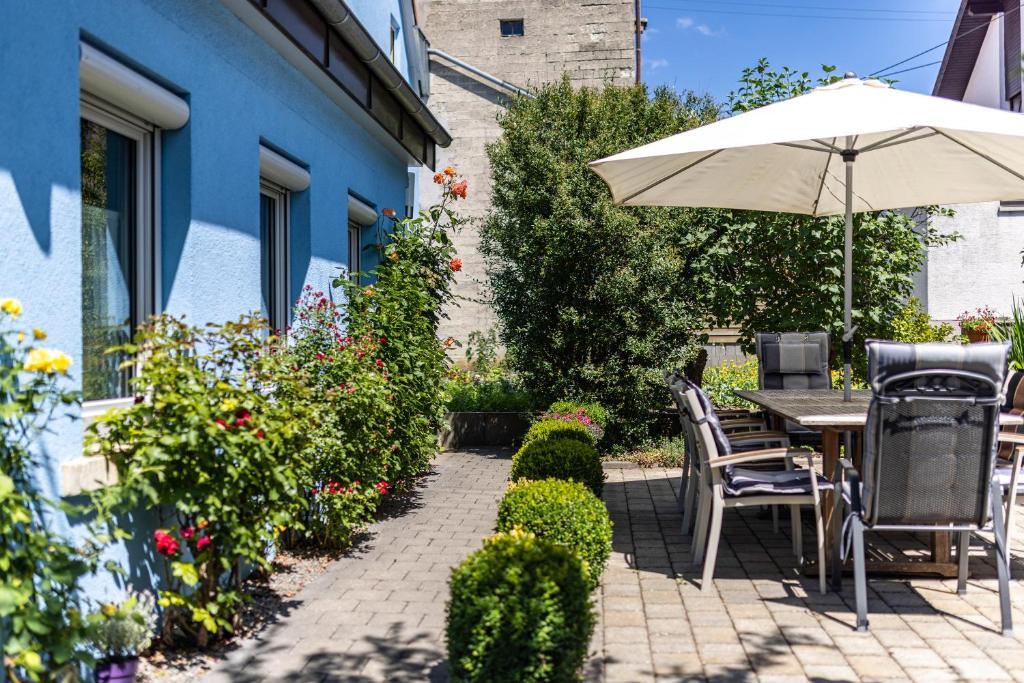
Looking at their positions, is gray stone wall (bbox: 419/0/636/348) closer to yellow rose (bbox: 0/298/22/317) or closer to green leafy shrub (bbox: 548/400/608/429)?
green leafy shrub (bbox: 548/400/608/429)

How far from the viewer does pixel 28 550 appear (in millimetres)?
2771

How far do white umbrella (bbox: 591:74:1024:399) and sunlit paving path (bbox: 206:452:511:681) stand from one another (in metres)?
2.68

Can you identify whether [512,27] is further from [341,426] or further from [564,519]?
[564,519]

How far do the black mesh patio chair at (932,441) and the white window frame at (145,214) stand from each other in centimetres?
348

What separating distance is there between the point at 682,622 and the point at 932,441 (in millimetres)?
1461

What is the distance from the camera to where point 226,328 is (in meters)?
4.08

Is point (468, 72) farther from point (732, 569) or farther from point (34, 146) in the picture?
point (34, 146)

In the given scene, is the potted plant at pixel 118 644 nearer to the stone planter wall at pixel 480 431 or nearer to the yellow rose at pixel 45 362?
the yellow rose at pixel 45 362

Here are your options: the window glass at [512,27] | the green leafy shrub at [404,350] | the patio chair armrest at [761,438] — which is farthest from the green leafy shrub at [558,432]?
the window glass at [512,27]

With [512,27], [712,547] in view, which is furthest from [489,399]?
[512,27]

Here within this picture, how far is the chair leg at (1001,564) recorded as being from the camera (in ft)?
13.7

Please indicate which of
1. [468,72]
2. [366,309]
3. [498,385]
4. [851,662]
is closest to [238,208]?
[366,309]

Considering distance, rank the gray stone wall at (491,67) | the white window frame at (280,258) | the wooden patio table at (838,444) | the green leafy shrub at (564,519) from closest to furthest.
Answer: the green leafy shrub at (564,519) < the wooden patio table at (838,444) < the white window frame at (280,258) < the gray stone wall at (491,67)

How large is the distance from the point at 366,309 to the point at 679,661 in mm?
3877
